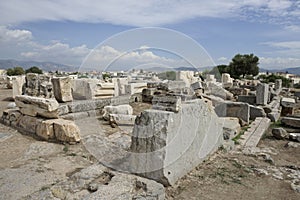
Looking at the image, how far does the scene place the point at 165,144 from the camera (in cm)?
349

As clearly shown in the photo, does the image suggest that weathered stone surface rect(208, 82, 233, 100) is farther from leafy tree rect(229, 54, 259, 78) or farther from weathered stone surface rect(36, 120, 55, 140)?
leafy tree rect(229, 54, 259, 78)

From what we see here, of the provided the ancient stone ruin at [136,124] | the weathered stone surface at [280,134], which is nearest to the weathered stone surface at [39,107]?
the ancient stone ruin at [136,124]

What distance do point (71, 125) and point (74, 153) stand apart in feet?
2.67

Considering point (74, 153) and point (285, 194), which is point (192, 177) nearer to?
point (285, 194)

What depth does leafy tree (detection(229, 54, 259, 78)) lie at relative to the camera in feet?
148

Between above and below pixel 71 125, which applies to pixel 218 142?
below

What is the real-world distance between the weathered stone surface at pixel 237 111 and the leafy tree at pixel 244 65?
38855 millimetres

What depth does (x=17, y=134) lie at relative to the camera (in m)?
6.11

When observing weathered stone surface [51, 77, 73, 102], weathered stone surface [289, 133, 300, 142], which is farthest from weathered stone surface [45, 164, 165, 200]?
weathered stone surface [289, 133, 300, 142]

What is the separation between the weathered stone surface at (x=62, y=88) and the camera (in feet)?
26.6

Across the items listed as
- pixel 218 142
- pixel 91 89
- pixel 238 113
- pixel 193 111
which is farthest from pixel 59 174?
pixel 238 113

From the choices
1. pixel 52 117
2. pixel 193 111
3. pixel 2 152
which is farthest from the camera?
pixel 52 117

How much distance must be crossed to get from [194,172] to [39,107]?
410 centimetres

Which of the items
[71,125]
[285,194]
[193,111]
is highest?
[193,111]
